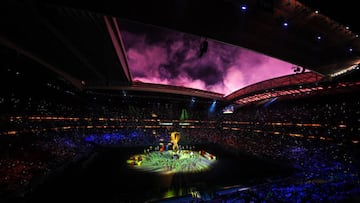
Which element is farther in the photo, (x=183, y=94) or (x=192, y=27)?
(x=183, y=94)

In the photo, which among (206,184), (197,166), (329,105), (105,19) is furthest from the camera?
(329,105)

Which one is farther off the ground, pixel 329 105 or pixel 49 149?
pixel 329 105

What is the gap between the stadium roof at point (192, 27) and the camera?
9078 mm

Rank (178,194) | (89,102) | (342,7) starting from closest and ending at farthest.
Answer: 1. (342,7)
2. (178,194)
3. (89,102)

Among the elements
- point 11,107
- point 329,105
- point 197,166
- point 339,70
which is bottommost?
point 197,166

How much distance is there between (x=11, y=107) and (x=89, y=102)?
68.3 ft

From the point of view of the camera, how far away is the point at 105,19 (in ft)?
35.6

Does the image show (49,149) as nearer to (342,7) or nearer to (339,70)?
(342,7)

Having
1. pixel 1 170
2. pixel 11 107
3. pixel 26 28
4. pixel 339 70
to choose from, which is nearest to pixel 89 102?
pixel 11 107

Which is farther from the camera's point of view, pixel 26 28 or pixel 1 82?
pixel 1 82

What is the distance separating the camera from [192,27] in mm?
10797

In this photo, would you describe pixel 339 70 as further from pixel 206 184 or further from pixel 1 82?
pixel 1 82

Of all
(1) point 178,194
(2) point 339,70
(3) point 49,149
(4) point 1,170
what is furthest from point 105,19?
(3) point 49,149

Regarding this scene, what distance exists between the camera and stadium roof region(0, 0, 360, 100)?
9078mm
